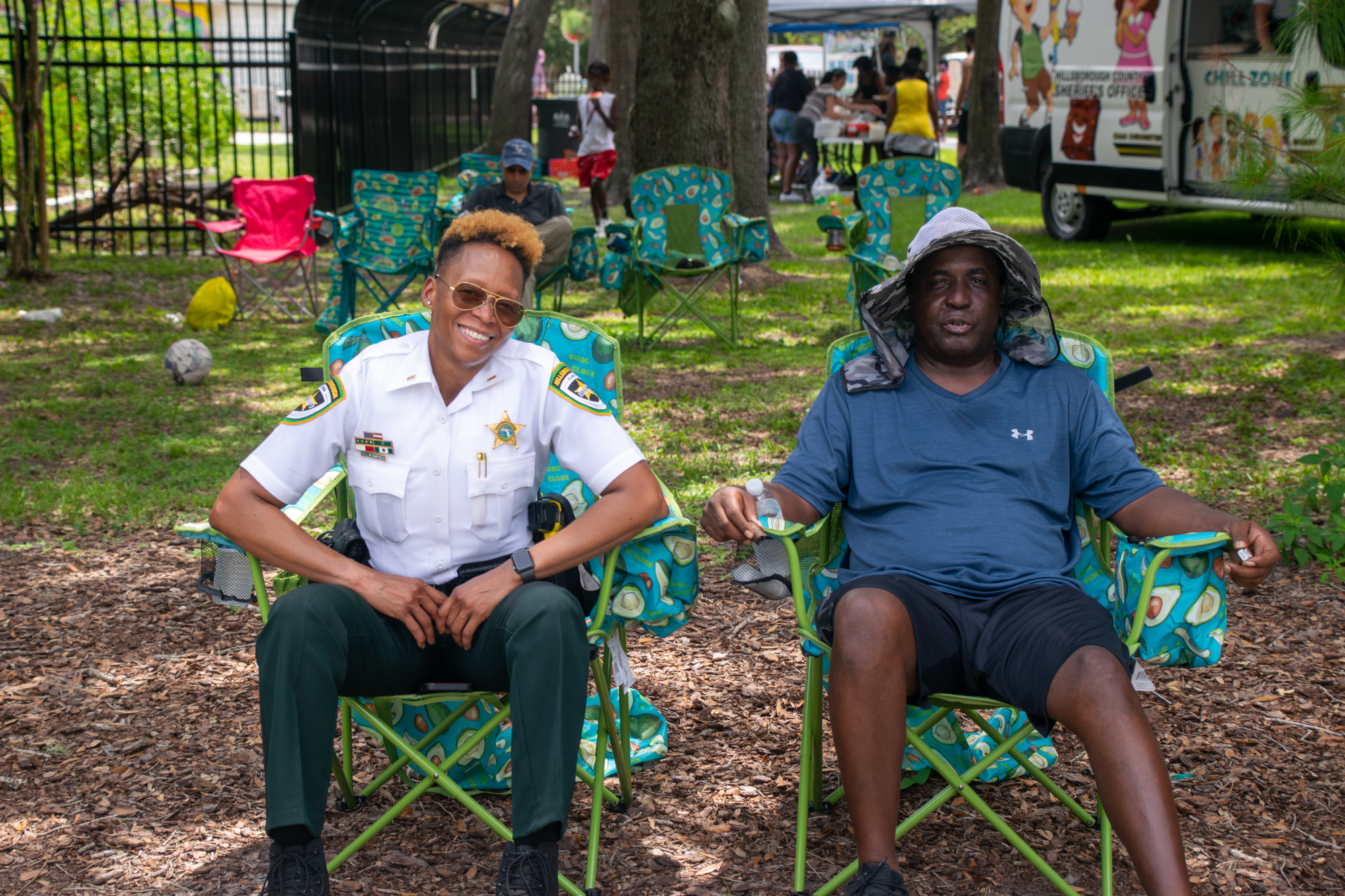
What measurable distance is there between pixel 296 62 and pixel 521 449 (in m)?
9.53

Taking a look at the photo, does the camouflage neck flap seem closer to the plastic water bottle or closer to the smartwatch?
the plastic water bottle

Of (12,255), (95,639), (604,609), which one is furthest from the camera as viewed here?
(12,255)

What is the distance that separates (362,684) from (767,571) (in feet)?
2.64

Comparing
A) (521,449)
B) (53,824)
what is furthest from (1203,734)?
(53,824)

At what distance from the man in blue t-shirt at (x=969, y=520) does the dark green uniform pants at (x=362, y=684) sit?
0.41 m

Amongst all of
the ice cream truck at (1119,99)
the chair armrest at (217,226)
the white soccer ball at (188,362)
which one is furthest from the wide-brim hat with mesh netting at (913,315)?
the chair armrest at (217,226)

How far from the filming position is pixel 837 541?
280 centimetres

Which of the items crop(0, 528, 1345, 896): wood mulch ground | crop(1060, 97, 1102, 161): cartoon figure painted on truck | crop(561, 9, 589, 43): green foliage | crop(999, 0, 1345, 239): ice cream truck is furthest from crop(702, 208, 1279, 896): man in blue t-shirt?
crop(561, 9, 589, 43): green foliage

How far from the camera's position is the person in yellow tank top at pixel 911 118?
44.9ft

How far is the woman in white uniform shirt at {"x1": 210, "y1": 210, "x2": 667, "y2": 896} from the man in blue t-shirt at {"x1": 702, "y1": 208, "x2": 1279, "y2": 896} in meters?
0.38

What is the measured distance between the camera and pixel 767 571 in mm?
2473

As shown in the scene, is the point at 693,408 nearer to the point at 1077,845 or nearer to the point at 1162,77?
the point at 1077,845

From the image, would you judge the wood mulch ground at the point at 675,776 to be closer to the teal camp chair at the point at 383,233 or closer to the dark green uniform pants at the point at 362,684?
the dark green uniform pants at the point at 362,684

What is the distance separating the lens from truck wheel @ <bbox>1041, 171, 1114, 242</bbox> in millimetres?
11273
